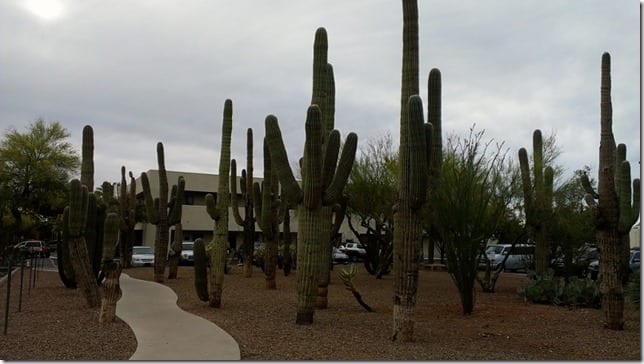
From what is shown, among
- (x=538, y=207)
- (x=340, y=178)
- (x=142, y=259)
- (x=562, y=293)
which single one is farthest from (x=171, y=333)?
(x=142, y=259)

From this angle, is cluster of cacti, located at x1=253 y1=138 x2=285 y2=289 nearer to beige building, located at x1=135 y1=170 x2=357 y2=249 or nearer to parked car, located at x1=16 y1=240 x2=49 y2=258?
parked car, located at x1=16 y1=240 x2=49 y2=258

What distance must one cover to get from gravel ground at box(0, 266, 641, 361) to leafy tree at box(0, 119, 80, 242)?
2102cm

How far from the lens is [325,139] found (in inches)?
489

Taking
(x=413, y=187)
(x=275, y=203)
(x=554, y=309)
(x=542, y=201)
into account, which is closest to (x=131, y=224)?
(x=275, y=203)

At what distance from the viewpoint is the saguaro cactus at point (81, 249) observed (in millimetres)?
13203

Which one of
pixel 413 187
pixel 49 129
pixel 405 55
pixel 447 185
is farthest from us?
pixel 49 129

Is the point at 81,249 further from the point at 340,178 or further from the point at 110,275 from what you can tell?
the point at 340,178

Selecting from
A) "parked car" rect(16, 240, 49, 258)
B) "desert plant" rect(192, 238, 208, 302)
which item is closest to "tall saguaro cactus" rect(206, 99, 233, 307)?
"desert plant" rect(192, 238, 208, 302)

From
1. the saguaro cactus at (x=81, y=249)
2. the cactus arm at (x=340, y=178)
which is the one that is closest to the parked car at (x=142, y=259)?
the saguaro cactus at (x=81, y=249)

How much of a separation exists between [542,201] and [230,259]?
17869 mm

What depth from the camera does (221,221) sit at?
14.7 meters

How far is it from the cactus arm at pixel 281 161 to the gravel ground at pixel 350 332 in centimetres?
232

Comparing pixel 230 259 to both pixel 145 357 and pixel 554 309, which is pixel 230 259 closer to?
pixel 554 309

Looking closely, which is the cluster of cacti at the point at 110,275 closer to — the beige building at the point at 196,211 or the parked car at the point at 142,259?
the parked car at the point at 142,259
